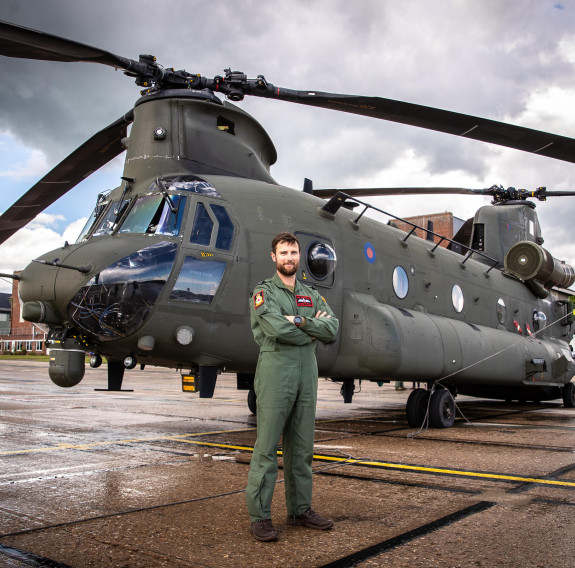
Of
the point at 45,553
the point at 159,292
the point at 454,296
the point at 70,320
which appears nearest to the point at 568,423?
the point at 454,296

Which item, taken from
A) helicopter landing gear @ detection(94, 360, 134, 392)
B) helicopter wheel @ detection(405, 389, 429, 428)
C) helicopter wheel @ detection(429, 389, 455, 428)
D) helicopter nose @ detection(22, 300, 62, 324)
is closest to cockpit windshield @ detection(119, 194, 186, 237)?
helicopter nose @ detection(22, 300, 62, 324)

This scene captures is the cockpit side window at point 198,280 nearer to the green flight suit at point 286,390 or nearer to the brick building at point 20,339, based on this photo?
the green flight suit at point 286,390

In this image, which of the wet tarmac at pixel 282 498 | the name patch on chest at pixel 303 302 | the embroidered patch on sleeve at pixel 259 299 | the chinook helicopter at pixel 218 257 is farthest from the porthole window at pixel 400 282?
the embroidered patch on sleeve at pixel 259 299

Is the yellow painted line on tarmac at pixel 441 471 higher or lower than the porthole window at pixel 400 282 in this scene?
lower

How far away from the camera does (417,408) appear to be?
9414 mm

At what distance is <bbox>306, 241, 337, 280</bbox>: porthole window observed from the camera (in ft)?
26.6

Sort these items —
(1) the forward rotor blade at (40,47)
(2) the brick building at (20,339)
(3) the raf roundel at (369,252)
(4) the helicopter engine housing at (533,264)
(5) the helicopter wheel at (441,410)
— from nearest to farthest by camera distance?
1. (1) the forward rotor blade at (40,47)
2. (3) the raf roundel at (369,252)
3. (5) the helicopter wheel at (441,410)
4. (4) the helicopter engine housing at (533,264)
5. (2) the brick building at (20,339)

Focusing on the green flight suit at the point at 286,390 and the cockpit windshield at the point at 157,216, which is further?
the cockpit windshield at the point at 157,216

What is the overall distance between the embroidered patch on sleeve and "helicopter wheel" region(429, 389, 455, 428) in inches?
248

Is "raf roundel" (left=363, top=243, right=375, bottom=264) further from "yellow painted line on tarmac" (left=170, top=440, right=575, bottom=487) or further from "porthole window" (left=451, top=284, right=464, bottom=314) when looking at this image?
"yellow painted line on tarmac" (left=170, top=440, right=575, bottom=487)

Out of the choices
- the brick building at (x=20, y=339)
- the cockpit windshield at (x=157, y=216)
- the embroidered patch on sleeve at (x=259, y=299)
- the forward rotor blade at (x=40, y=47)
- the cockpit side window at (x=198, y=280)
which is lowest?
the embroidered patch on sleeve at (x=259, y=299)

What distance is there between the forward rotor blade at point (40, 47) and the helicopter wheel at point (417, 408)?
22.3ft

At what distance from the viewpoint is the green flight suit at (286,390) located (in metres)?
3.67

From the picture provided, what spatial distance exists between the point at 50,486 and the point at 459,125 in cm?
696
